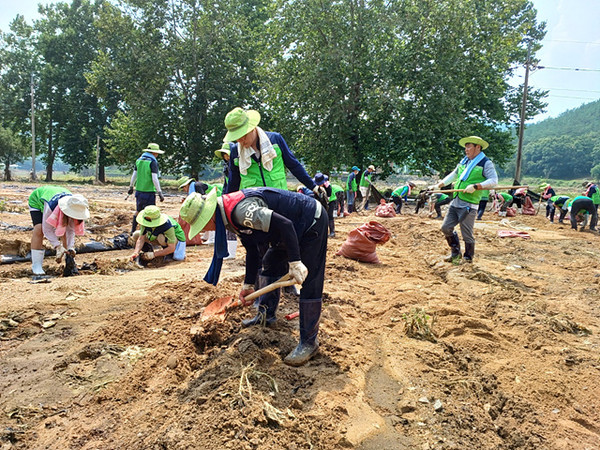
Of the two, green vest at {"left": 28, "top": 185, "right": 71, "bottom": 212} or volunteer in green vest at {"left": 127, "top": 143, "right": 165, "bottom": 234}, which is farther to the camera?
volunteer in green vest at {"left": 127, "top": 143, "right": 165, "bottom": 234}

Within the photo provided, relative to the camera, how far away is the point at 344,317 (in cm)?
397

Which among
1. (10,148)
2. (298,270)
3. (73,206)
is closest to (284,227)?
(298,270)

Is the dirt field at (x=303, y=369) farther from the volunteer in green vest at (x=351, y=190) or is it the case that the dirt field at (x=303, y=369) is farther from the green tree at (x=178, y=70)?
the green tree at (x=178, y=70)

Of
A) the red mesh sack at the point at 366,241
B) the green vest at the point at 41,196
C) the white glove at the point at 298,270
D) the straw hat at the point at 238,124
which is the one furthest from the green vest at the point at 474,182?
the green vest at the point at 41,196

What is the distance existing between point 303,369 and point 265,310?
0.69 m

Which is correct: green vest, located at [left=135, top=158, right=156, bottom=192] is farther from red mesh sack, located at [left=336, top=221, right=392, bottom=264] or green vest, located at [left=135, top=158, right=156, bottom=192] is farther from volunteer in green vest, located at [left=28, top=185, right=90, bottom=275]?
red mesh sack, located at [left=336, top=221, right=392, bottom=264]

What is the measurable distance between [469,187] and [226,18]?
22.5m

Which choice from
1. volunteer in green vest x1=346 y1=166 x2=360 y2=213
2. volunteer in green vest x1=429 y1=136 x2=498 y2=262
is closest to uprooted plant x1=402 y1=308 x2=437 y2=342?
volunteer in green vest x1=429 y1=136 x2=498 y2=262

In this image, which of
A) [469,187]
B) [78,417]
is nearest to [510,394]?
[78,417]

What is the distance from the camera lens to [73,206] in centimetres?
484

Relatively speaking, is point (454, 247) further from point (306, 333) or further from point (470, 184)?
point (306, 333)

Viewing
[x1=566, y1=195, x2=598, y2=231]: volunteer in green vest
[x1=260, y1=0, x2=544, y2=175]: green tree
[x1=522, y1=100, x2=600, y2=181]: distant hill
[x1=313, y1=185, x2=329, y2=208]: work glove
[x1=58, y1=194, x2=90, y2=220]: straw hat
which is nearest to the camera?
[x1=313, y1=185, x2=329, y2=208]: work glove

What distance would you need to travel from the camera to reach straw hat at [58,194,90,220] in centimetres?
478

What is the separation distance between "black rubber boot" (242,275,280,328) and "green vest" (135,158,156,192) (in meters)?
4.22
